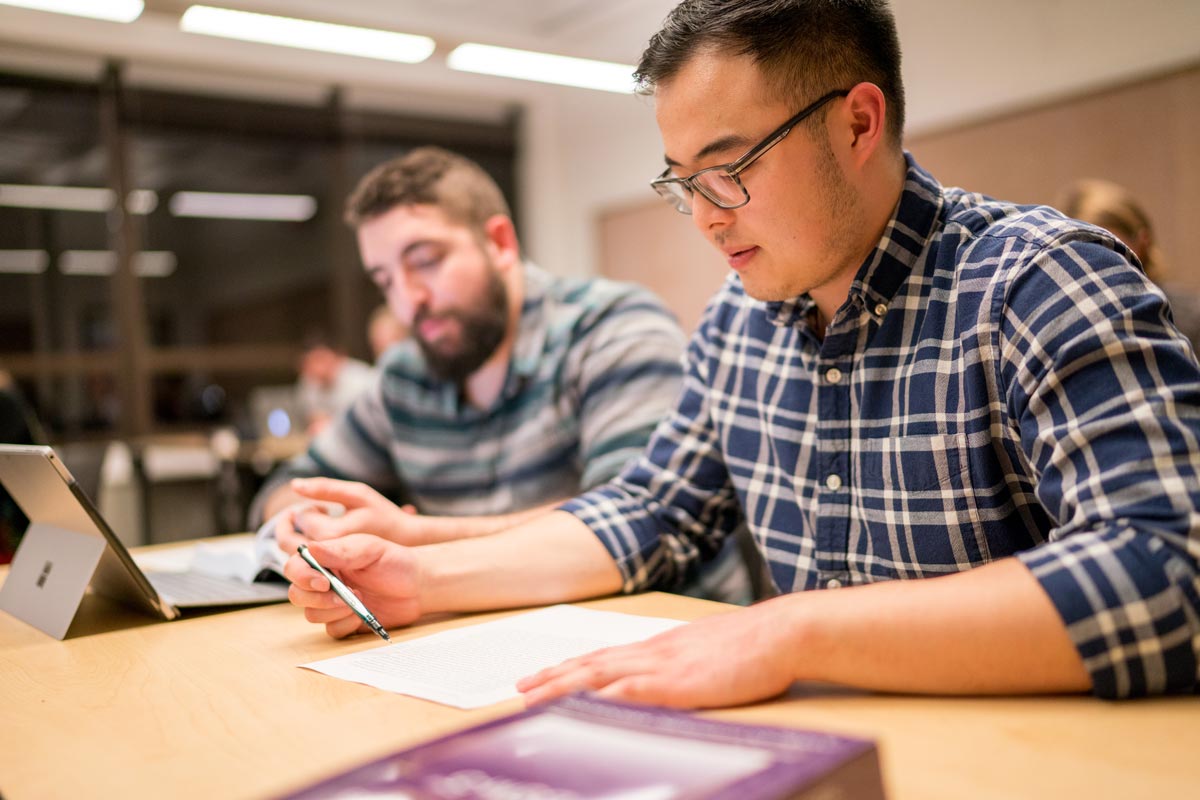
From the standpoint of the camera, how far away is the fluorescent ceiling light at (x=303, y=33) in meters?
3.21

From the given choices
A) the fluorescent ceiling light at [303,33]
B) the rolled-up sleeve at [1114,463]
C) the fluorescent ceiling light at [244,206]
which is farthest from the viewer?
the fluorescent ceiling light at [244,206]

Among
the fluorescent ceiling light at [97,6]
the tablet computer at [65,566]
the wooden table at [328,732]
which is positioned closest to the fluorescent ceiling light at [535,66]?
the fluorescent ceiling light at [97,6]

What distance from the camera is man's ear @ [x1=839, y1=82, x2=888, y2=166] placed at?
1094 mm

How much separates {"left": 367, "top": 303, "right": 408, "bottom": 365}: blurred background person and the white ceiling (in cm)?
143

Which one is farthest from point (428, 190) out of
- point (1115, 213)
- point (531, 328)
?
point (1115, 213)

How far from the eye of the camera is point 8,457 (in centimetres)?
120

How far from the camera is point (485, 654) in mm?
→ 951

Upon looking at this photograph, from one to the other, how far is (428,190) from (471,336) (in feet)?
0.96

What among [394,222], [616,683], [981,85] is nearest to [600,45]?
[981,85]

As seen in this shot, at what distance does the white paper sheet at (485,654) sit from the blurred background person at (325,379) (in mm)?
4905

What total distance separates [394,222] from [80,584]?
36.3 inches

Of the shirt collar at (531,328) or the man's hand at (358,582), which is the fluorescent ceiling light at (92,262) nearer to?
the shirt collar at (531,328)

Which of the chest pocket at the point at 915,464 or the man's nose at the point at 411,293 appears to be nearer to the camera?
the chest pocket at the point at 915,464

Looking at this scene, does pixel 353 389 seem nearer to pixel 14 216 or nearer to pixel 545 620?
pixel 14 216
